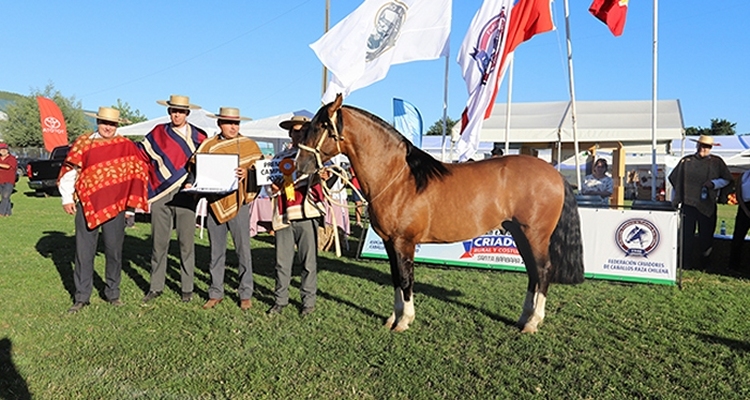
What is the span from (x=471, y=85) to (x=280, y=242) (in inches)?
171

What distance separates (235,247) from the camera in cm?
556

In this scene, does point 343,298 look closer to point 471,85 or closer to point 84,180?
point 84,180

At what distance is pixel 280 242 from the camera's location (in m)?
5.33

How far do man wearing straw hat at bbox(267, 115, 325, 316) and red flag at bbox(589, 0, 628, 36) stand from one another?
5816 mm

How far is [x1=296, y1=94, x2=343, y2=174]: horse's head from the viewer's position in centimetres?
434

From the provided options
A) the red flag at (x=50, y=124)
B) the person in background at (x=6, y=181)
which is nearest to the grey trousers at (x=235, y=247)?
the person in background at (x=6, y=181)

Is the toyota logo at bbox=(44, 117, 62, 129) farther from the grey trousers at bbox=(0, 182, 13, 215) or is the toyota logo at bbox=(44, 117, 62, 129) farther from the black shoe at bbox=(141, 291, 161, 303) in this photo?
the black shoe at bbox=(141, 291, 161, 303)

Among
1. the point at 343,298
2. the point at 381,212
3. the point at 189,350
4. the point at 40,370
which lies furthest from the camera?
the point at 343,298

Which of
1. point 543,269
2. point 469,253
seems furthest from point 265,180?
point 469,253

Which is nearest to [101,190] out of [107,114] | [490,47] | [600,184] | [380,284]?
[107,114]

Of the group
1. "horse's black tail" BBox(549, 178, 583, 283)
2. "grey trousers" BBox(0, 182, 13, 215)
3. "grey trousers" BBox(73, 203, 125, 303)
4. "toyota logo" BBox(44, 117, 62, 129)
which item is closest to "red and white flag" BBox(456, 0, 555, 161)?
"horse's black tail" BBox(549, 178, 583, 283)

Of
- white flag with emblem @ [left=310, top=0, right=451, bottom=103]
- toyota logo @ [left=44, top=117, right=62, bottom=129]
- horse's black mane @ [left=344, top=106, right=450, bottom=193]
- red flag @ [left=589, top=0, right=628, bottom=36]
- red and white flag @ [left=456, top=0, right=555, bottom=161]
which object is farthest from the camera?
toyota logo @ [left=44, top=117, right=62, bottom=129]

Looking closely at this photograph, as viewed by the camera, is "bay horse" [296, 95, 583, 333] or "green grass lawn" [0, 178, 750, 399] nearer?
"green grass lawn" [0, 178, 750, 399]

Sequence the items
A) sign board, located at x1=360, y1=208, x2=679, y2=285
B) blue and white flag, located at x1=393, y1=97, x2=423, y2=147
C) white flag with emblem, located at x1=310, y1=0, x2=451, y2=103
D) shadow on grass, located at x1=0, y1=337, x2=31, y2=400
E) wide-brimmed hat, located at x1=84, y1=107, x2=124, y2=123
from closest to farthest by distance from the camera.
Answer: shadow on grass, located at x1=0, y1=337, x2=31, y2=400 < wide-brimmed hat, located at x1=84, y1=107, x2=124, y2=123 < sign board, located at x1=360, y1=208, x2=679, y2=285 < white flag with emblem, located at x1=310, y1=0, x2=451, y2=103 < blue and white flag, located at x1=393, y1=97, x2=423, y2=147
